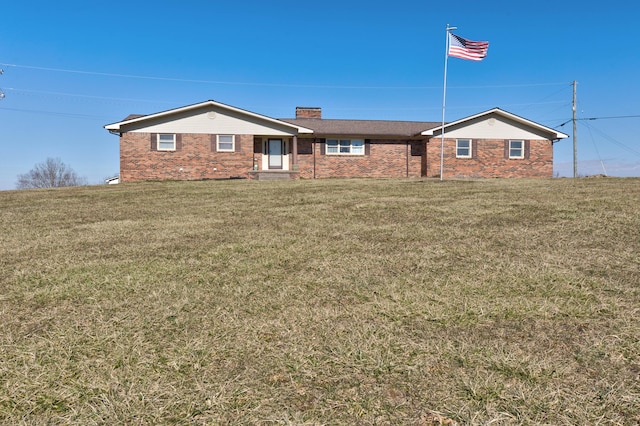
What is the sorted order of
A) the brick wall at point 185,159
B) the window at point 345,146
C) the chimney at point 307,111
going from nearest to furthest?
the brick wall at point 185,159, the window at point 345,146, the chimney at point 307,111

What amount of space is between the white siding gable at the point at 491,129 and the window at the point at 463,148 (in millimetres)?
261

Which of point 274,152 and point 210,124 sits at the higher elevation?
point 210,124

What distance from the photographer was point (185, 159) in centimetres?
2194

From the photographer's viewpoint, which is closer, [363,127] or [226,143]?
[226,143]

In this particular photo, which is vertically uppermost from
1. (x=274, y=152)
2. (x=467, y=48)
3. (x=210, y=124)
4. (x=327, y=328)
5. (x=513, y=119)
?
(x=467, y=48)

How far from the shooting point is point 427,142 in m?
24.2

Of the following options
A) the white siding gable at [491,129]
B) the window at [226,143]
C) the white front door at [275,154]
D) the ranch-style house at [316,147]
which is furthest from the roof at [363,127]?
→ the window at [226,143]

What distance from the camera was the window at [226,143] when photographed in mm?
22391

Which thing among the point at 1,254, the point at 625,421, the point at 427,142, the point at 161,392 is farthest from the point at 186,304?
the point at 427,142

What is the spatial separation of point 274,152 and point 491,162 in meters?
14.3

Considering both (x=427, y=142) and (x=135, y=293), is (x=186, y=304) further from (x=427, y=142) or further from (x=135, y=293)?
(x=427, y=142)

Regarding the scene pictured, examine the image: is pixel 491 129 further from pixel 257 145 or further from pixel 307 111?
pixel 257 145

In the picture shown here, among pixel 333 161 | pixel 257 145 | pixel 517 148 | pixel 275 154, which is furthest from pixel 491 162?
pixel 257 145

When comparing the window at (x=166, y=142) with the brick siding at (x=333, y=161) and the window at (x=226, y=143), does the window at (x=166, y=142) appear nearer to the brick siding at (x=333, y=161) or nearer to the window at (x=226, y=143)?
the brick siding at (x=333, y=161)
